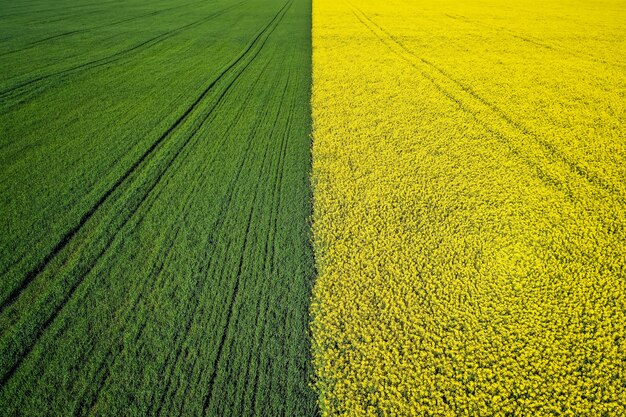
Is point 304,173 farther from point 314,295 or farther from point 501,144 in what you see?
point 501,144

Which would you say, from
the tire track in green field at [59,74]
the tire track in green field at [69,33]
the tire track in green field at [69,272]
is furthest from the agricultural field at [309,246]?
the tire track in green field at [69,33]

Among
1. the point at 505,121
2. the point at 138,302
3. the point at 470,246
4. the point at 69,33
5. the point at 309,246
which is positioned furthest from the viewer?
the point at 69,33

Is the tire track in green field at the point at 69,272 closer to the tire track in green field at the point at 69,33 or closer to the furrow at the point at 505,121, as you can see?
the furrow at the point at 505,121

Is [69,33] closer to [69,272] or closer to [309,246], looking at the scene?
[69,272]

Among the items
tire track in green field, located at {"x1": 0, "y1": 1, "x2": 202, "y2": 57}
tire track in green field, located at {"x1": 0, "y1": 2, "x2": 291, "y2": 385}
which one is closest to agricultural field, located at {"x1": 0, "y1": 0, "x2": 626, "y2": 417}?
tire track in green field, located at {"x1": 0, "y1": 2, "x2": 291, "y2": 385}

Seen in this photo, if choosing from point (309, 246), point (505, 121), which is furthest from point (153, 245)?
point (505, 121)
